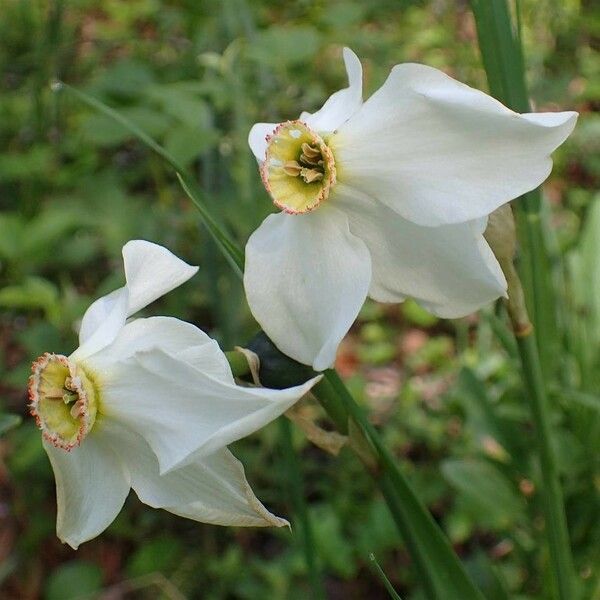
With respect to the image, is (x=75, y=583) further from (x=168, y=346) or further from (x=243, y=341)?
(x=168, y=346)

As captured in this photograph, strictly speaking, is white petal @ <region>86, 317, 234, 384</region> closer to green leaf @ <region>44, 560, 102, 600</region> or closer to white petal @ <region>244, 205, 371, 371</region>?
white petal @ <region>244, 205, 371, 371</region>

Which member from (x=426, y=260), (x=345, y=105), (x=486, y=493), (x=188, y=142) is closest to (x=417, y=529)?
(x=426, y=260)

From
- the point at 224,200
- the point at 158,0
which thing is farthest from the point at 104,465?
the point at 158,0

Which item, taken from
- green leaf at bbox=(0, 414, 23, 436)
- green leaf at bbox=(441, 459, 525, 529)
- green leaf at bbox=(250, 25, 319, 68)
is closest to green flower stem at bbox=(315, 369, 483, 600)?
green leaf at bbox=(0, 414, 23, 436)

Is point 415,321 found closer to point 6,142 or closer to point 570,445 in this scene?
point 570,445

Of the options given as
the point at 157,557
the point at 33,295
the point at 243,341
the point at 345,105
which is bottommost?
the point at 157,557

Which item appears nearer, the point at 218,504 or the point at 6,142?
the point at 218,504

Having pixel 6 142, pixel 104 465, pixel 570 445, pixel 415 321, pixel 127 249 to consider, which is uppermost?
pixel 127 249
